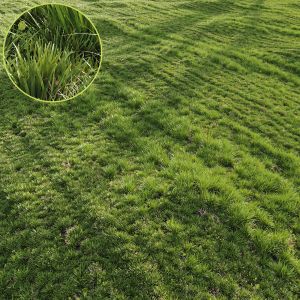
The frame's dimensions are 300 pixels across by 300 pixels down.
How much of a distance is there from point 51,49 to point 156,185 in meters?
5.56

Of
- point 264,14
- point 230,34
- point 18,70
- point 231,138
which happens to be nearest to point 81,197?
point 18,70

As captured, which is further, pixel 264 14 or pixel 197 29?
pixel 264 14

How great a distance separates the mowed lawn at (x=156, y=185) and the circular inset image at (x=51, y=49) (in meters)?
2.10

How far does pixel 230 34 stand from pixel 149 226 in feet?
66.6

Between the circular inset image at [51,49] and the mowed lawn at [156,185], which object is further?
the circular inset image at [51,49]

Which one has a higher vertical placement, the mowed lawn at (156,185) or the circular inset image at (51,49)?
the circular inset image at (51,49)

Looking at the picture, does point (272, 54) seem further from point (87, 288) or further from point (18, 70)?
point (87, 288)

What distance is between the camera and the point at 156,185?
34.0 ft

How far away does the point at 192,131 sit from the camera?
13.4 meters

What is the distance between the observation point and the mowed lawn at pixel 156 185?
793 cm

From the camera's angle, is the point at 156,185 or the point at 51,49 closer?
the point at 156,185

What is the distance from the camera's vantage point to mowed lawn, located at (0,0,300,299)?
7934mm

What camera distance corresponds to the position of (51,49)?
11.3m

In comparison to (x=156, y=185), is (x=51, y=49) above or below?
above
